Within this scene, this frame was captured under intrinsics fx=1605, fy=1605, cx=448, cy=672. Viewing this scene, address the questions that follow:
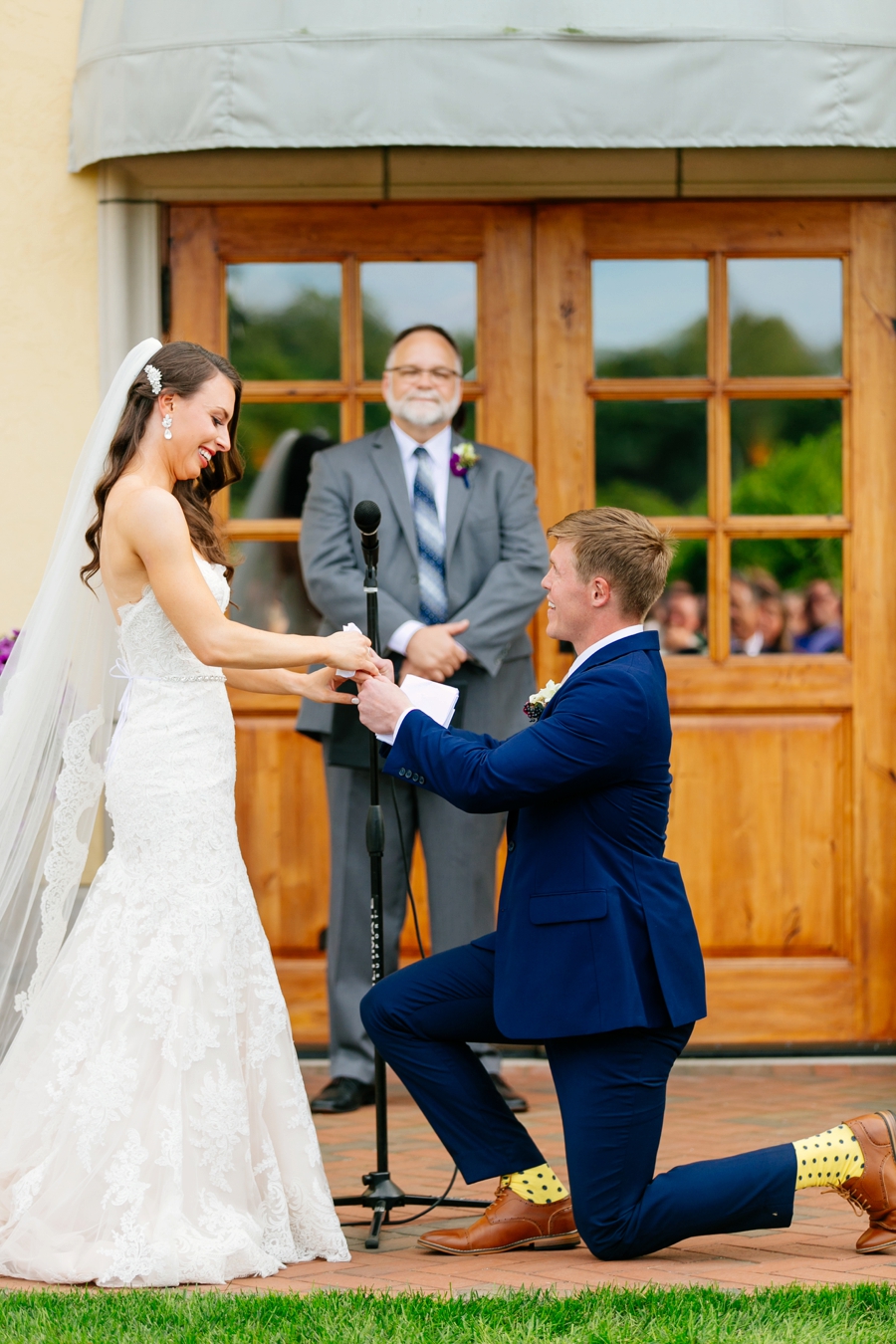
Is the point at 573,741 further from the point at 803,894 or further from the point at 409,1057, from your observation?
the point at 803,894

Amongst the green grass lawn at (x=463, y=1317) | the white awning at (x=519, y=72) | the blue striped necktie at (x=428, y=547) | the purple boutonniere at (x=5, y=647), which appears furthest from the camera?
the blue striped necktie at (x=428, y=547)

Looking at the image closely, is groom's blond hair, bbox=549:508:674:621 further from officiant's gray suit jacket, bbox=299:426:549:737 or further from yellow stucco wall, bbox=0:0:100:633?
yellow stucco wall, bbox=0:0:100:633

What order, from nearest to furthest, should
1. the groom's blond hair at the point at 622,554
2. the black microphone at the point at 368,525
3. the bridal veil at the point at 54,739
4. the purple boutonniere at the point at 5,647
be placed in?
the groom's blond hair at the point at 622,554, the black microphone at the point at 368,525, the bridal veil at the point at 54,739, the purple boutonniere at the point at 5,647

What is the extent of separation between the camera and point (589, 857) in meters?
3.54

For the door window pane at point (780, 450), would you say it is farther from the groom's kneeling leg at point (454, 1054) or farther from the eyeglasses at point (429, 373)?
the groom's kneeling leg at point (454, 1054)

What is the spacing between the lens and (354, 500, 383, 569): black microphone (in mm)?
3762

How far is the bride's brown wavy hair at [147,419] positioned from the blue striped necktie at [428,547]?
4.41 feet

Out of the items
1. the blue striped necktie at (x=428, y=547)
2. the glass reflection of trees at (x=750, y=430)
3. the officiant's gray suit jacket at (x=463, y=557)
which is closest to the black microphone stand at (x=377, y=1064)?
the officiant's gray suit jacket at (x=463, y=557)

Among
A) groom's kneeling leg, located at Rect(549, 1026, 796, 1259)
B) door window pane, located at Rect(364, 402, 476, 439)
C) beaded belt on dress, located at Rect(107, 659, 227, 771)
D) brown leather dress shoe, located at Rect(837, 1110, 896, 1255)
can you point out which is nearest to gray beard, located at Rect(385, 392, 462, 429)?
door window pane, located at Rect(364, 402, 476, 439)

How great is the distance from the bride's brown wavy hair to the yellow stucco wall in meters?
1.80

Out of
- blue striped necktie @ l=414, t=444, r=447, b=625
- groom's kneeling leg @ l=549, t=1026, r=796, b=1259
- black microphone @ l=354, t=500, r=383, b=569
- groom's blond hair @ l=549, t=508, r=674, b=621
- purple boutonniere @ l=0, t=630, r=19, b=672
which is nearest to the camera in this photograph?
groom's kneeling leg @ l=549, t=1026, r=796, b=1259

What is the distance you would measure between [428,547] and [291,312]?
114cm

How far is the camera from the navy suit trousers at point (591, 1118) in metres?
3.42

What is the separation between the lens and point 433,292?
19.1 feet
